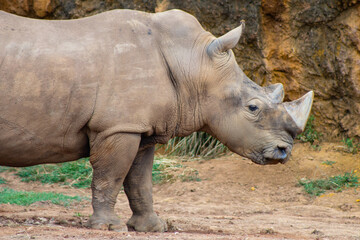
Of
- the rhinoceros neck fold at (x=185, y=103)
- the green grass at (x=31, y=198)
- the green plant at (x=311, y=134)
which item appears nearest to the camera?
the rhinoceros neck fold at (x=185, y=103)

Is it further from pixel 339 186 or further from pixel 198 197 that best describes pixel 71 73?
pixel 339 186

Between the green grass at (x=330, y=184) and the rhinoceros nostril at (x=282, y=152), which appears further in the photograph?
the green grass at (x=330, y=184)

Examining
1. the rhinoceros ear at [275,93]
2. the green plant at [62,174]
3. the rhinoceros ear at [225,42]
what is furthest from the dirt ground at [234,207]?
the rhinoceros ear at [225,42]

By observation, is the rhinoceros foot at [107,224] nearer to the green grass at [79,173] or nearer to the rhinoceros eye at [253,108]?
the rhinoceros eye at [253,108]

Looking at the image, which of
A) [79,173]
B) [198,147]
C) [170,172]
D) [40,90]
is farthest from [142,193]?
[198,147]

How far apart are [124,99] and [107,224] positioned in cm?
112

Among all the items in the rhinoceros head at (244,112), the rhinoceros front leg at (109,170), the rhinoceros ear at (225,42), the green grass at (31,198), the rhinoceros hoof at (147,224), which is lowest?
the green grass at (31,198)

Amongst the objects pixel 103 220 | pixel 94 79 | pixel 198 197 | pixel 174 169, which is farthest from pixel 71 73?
pixel 174 169

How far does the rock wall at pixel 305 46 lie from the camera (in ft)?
31.5

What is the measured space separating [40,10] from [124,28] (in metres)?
5.97

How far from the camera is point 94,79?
5109 mm

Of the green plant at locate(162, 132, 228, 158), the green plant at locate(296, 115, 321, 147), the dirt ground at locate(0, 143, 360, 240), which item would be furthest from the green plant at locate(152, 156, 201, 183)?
the green plant at locate(296, 115, 321, 147)

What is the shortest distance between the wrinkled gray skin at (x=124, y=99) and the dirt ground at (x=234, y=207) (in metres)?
0.59

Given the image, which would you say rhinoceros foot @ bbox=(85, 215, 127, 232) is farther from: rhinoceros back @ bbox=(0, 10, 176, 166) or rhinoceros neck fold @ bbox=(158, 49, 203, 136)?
rhinoceros neck fold @ bbox=(158, 49, 203, 136)
